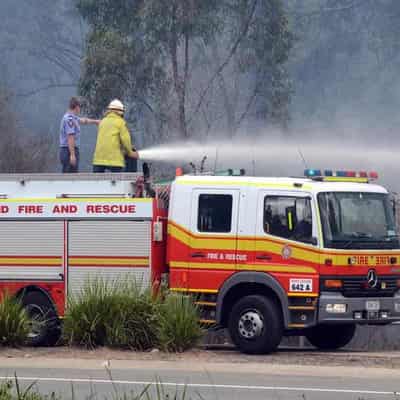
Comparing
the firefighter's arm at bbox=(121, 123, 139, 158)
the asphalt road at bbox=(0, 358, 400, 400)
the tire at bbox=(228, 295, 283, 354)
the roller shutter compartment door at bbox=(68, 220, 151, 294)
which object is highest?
the firefighter's arm at bbox=(121, 123, 139, 158)

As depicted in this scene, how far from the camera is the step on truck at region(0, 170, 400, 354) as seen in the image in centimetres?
1563

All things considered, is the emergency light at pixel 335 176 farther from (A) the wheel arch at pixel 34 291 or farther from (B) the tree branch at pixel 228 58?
(B) the tree branch at pixel 228 58

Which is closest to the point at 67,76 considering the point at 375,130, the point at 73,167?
the point at 375,130

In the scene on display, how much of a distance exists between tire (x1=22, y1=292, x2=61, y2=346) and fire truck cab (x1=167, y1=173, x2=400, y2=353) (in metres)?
1.90

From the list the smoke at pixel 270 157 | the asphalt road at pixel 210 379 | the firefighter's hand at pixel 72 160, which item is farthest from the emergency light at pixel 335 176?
the firefighter's hand at pixel 72 160

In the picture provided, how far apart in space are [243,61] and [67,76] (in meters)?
22.4

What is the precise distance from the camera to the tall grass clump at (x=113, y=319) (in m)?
15.8

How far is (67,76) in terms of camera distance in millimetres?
57312

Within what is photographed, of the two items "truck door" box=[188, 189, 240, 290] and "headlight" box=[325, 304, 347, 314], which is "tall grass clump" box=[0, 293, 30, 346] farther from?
"headlight" box=[325, 304, 347, 314]

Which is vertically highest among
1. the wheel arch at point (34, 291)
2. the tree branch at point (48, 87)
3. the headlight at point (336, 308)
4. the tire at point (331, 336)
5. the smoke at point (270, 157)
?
the tree branch at point (48, 87)

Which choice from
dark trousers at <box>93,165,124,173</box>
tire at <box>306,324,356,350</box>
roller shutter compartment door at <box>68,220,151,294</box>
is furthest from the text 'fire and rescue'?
tire at <box>306,324,356,350</box>

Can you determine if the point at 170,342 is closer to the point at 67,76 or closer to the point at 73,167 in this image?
the point at 73,167

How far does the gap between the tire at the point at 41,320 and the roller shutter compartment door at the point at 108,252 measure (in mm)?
486

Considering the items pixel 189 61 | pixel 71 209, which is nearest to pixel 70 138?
pixel 71 209
